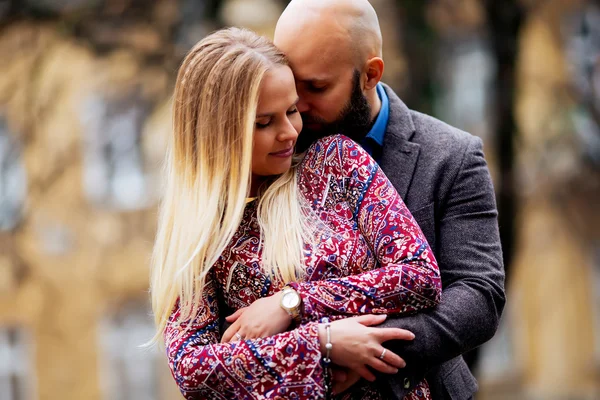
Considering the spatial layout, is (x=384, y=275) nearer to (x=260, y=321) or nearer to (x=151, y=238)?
(x=260, y=321)

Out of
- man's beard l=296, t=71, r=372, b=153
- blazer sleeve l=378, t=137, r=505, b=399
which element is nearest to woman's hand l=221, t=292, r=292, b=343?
blazer sleeve l=378, t=137, r=505, b=399

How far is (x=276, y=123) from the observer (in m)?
3.17

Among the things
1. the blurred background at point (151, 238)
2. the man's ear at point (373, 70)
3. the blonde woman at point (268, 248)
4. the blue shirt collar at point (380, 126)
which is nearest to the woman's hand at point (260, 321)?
the blonde woman at point (268, 248)

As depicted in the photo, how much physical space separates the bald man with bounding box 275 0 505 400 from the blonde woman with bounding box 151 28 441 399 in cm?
15

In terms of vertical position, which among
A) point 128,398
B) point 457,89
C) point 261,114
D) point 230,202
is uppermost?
point 261,114

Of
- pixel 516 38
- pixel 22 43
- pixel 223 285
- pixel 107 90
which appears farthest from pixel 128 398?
pixel 223 285

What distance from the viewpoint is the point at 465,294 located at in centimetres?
319

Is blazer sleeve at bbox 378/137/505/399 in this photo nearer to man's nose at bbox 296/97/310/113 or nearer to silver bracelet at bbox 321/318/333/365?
silver bracelet at bbox 321/318/333/365

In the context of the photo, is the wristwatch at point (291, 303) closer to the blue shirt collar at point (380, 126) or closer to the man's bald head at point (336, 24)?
the blue shirt collar at point (380, 126)

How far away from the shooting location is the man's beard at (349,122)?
3.40 metres

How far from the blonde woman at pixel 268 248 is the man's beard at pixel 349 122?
136mm

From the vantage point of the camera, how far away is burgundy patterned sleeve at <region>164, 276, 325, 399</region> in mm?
2947

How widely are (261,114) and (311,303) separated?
597mm

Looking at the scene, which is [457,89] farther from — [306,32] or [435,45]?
[306,32]
